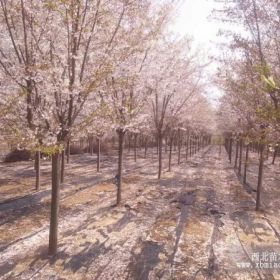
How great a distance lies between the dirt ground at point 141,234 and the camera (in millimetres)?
7957

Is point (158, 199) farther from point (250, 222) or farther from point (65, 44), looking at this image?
point (65, 44)

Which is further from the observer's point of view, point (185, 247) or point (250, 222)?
point (250, 222)

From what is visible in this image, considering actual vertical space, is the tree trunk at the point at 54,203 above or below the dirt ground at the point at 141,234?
above

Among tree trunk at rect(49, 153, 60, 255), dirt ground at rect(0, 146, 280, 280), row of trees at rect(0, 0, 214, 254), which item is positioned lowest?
dirt ground at rect(0, 146, 280, 280)

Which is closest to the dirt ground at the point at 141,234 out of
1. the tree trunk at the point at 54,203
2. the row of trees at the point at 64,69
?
the tree trunk at the point at 54,203

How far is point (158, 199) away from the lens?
609 inches

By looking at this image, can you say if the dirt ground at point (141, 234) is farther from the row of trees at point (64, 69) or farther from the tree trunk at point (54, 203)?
the row of trees at point (64, 69)

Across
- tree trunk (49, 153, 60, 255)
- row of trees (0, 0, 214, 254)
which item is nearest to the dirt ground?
tree trunk (49, 153, 60, 255)

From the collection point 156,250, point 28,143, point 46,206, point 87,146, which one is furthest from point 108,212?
point 87,146

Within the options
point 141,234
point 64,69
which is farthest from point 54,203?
point 64,69

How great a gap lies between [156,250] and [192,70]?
607 inches

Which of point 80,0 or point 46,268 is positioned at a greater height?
point 80,0

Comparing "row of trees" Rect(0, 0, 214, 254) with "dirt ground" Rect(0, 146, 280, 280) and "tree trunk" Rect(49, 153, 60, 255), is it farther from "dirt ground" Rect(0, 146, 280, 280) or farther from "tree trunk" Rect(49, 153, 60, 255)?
"dirt ground" Rect(0, 146, 280, 280)

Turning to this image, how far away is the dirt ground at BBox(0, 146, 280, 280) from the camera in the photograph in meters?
7.96
